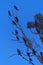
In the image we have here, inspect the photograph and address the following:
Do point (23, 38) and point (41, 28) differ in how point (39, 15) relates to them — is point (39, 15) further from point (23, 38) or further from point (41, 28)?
point (23, 38)

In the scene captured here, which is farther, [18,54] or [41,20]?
[41,20]

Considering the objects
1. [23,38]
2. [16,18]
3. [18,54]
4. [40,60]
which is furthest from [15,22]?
[40,60]

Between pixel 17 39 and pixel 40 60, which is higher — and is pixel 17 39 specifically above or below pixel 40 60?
above

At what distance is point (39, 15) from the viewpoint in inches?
249

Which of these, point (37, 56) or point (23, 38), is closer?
point (23, 38)

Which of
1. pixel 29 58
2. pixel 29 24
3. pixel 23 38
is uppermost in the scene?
pixel 29 24

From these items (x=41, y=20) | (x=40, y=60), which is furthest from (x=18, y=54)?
(x=41, y=20)

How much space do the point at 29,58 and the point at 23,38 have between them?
659 millimetres

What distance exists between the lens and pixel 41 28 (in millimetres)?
6270

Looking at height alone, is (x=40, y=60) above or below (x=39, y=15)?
below

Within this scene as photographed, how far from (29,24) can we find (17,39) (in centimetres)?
63

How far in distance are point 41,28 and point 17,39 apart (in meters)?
0.86

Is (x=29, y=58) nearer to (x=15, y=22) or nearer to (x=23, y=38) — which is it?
(x=23, y=38)

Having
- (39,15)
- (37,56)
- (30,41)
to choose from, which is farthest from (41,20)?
(37,56)
